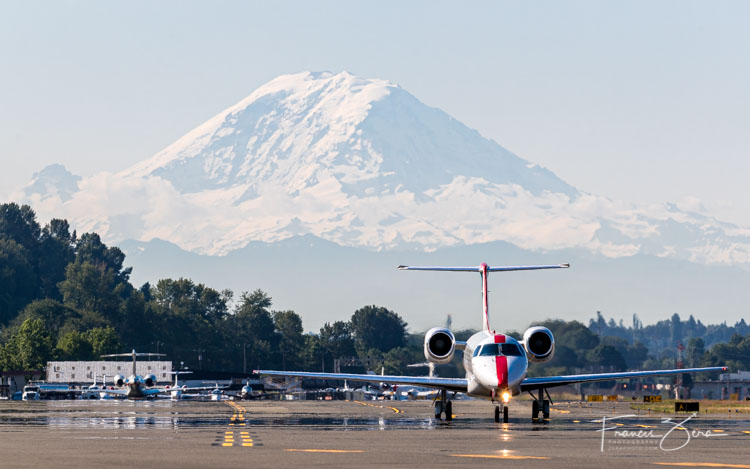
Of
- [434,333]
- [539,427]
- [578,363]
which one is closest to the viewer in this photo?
[539,427]

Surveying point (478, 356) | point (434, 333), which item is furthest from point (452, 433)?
point (434, 333)

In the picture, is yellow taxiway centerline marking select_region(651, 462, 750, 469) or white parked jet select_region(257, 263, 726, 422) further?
white parked jet select_region(257, 263, 726, 422)

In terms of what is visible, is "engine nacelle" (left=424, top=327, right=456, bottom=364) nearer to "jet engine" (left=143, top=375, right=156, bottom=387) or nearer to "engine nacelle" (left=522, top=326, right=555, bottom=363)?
"engine nacelle" (left=522, top=326, right=555, bottom=363)

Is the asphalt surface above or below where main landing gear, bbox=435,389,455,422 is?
below

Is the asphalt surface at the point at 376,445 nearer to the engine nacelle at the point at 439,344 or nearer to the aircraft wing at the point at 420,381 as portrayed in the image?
the aircraft wing at the point at 420,381

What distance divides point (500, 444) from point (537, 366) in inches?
4150

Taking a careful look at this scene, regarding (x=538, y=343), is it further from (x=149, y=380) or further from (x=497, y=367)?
(x=149, y=380)

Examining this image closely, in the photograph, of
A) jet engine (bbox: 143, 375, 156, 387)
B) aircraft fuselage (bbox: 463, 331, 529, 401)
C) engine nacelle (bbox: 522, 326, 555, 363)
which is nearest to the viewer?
aircraft fuselage (bbox: 463, 331, 529, 401)

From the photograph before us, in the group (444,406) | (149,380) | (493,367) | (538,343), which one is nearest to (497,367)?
(493,367)

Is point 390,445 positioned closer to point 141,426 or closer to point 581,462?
point 581,462

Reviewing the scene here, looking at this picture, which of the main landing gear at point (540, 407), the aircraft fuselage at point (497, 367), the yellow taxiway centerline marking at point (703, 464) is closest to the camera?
the yellow taxiway centerline marking at point (703, 464)

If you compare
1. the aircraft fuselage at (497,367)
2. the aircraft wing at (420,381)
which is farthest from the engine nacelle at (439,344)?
the aircraft fuselage at (497,367)

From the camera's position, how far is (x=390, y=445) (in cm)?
3247

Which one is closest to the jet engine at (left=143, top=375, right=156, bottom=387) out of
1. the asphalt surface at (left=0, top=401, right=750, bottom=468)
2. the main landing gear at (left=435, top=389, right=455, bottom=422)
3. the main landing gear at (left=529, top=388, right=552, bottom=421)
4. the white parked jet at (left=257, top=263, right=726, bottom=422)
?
the white parked jet at (left=257, top=263, right=726, bottom=422)
